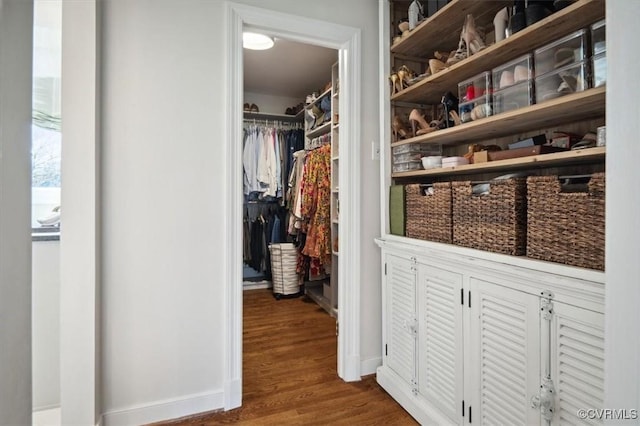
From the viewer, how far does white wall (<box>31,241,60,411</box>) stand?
165 cm

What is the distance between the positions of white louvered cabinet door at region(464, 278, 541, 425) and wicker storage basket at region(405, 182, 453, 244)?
32 centimetres

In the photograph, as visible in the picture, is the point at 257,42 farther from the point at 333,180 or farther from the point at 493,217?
the point at 493,217

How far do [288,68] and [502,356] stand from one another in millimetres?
3225

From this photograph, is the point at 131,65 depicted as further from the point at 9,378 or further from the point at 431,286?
the point at 431,286

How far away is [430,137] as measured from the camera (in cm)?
178

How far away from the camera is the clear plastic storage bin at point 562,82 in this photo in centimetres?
115

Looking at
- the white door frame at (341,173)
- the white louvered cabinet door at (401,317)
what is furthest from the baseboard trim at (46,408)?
the white louvered cabinet door at (401,317)

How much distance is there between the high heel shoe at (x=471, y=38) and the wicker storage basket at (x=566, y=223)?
0.67 m

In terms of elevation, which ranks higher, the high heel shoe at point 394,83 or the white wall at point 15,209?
the high heel shoe at point 394,83

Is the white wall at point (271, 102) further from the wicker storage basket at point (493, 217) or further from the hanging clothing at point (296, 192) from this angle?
the wicker storage basket at point (493, 217)

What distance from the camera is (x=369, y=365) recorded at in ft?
7.09

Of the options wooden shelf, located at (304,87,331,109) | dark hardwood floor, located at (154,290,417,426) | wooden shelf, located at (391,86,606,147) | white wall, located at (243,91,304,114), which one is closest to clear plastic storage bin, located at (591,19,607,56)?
wooden shelf, located at (391,86,606,147)

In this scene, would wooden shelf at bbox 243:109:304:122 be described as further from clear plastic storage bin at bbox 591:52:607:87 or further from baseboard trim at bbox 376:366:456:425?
clear plastic storage bin at bbox 591:52:607:87

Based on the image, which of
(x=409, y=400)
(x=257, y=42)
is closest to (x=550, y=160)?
(x=409, y=400)
